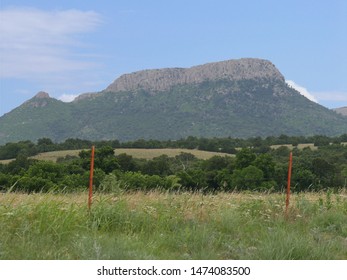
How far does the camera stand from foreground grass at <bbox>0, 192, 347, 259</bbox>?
6328 mm

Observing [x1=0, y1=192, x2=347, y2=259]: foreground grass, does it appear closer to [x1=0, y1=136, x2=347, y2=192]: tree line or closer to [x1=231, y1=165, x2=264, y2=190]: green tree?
[x1=0, y1=136, x2=347, y2=192]: tree line

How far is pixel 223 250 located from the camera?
6910 mm

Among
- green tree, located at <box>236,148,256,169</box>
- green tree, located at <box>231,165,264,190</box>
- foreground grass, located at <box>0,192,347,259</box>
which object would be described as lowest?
green tree, located at <box>231,165,264,190</box>

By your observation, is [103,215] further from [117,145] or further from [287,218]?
[117,145]

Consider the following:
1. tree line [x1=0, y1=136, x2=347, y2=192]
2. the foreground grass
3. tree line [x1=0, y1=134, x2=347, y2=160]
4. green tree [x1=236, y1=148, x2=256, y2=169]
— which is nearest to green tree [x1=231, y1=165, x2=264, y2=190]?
tree line [x1=0, y1=136, x2=347, y2=192]

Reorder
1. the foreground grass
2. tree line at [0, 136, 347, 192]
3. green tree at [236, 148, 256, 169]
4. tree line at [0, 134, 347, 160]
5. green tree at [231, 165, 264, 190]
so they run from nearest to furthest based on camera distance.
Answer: the foreground grass, tree line at [0, 136, 347, 192], green tree at [231, 165, 264, 190], green tree at [236, 148, 256, 169], tree line at [0, 134, 347, 160]

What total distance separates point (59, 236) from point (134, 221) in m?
1.50

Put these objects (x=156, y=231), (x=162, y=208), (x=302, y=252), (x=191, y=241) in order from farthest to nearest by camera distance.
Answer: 1. (x=162, y=208)
2. (x=156, y=231)
3. (x=191, y=241)
4. (x=302, y=252)

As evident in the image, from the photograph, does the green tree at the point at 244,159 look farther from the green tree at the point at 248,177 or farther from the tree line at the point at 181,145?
the tree line at the point at 181,145

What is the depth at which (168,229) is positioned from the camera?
7867 millimetres

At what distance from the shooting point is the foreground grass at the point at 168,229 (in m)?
6.33

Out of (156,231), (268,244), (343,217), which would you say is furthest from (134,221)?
(343,217)

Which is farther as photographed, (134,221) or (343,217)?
(343,217)

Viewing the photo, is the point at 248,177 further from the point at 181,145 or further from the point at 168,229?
the point at 181,145
